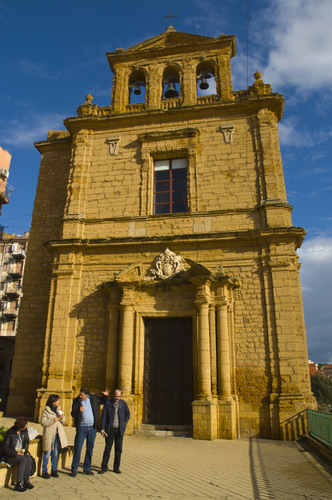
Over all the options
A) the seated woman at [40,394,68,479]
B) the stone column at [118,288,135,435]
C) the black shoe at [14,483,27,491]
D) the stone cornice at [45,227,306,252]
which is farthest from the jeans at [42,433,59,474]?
the stone cornice at [45,227,306,252]

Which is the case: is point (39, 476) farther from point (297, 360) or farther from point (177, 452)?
point (297, 360)

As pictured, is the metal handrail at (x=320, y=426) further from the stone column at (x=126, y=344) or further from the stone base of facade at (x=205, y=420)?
the stone column at (x=126, y=344)

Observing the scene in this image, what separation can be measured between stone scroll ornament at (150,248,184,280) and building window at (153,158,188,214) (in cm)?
183

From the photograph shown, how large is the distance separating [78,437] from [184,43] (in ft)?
47.3

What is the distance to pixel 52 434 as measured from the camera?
19.2 feet

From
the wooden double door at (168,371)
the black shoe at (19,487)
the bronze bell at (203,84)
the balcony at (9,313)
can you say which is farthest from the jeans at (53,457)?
the balcony at (9,313)

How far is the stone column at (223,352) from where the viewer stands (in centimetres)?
1012

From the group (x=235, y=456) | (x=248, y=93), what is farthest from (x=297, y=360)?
(x=248, y=93)

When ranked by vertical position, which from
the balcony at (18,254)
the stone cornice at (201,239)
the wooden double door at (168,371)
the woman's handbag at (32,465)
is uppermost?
the balcony at (18,254)

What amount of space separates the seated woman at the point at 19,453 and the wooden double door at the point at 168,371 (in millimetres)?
5629

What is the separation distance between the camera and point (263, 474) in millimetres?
6047

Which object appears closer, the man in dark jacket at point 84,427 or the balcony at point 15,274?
the man in dark jacket at point 84,427

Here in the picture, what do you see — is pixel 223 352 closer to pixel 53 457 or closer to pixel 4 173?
pixel 53 457

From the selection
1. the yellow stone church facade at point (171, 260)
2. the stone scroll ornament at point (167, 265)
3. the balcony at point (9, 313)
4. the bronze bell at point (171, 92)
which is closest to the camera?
the yellow stone church facade at point (171, 260)
